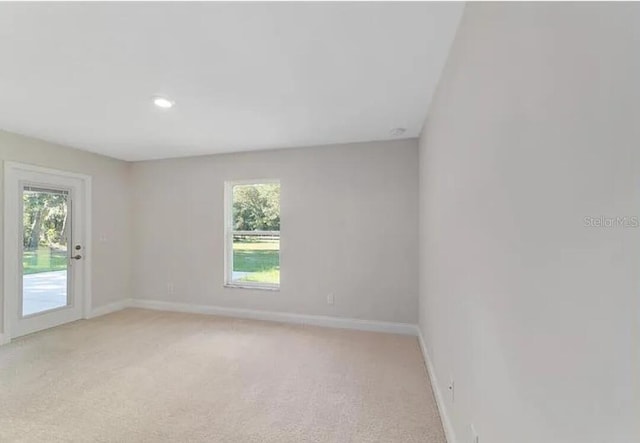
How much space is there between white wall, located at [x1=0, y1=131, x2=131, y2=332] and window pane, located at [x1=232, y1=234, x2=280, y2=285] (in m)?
1.87

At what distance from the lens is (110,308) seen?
457cm

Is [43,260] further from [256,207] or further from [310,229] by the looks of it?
[310,229]

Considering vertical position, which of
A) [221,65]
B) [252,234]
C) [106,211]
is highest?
[221,65]

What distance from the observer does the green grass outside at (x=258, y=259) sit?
425 cm

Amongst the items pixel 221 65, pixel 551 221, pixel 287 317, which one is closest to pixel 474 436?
pixel 551 221

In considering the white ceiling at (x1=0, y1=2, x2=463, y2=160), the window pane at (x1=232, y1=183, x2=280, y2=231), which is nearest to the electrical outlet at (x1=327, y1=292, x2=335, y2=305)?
the window pane at (x1=232, y1=183, x2=280, y2=231)

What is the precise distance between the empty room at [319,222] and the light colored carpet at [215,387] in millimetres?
22

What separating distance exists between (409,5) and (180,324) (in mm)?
4179

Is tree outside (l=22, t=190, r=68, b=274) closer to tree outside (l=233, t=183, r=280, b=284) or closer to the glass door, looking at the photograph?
the glass door

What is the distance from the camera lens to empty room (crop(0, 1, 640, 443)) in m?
0.64

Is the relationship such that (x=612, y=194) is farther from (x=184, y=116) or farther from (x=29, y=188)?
(x=29, y=188)

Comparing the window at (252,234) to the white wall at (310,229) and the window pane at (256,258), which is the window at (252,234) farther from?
the white wall at (310,229)

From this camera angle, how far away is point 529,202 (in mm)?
841

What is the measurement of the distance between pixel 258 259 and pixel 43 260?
8.70ft
